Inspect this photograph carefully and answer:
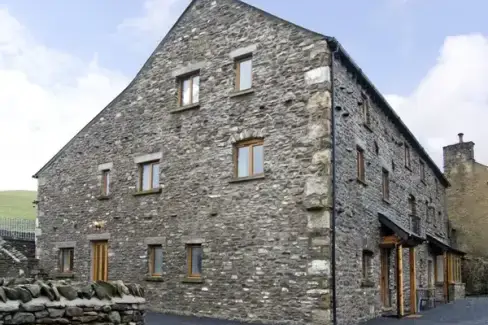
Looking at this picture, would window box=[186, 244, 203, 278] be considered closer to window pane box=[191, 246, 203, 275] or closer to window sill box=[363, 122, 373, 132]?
window pane box=[191, 246, 203, 275]

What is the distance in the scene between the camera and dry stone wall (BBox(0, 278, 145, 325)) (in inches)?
264

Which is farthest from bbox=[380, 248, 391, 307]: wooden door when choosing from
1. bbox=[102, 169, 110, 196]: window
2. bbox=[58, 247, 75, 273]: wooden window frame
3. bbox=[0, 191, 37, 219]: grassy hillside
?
bbox=[0, 191, 37, 219]: grassy hillside

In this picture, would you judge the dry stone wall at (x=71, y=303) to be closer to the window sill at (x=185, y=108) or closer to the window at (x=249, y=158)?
the window at (x=249, y=158)

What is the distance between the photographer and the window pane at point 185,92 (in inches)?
639

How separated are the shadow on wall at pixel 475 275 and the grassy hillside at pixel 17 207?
1306 inches

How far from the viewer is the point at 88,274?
17656mm

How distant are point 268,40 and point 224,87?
1.86 meters

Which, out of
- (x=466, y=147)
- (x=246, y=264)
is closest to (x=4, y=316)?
(x=246, y=264)

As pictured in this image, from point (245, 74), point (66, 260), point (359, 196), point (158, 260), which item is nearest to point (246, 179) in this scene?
point (245, 74)

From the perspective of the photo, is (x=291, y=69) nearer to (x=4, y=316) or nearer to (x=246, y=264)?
(x=246, y=264)

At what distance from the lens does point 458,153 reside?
35.0m

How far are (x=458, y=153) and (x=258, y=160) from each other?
989 inches

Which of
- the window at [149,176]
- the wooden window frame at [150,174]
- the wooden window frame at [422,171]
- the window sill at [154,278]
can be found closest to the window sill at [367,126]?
the wooden window frame at [150,174]

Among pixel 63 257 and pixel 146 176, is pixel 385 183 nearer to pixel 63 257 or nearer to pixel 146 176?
pixel 146 176
